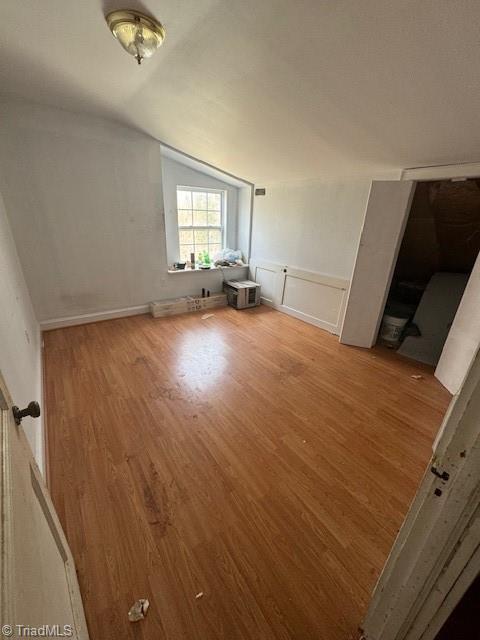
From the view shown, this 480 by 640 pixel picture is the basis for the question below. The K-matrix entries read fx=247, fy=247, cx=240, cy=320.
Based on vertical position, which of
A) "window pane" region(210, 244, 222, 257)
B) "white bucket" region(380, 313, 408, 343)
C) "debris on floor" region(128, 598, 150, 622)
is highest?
"window pane" region(210, 244, 222, 257)

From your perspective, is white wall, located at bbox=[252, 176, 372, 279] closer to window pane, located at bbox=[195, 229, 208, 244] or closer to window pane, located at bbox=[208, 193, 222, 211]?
window pane, located at bbox=[208, 193, 222, 211]

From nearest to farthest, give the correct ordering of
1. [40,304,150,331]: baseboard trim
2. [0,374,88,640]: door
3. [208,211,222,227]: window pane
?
1. [0,374,88,640]: door
2. [40,304,150,331]: baseboard trim
3. [208,211,222,227]: window pane

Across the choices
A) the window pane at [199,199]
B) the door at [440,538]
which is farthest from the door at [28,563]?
the window pane at [199,199]

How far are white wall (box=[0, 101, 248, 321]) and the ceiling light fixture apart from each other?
1.71 metres

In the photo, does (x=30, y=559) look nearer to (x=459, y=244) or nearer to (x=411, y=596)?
(x=411, y=596)

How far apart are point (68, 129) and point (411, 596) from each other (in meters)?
4.23

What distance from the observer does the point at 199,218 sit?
4.23m

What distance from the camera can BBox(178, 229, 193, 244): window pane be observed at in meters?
4.11

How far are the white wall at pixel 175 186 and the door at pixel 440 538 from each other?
4078 mm

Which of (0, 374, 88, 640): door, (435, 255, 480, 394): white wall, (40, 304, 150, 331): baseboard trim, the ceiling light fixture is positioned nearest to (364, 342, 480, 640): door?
(0, 374, 88, 640): door

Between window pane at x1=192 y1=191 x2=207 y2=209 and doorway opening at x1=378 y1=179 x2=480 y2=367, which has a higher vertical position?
window pane at x1=192 y1=191 x2=207 y2=209

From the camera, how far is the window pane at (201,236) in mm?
4293

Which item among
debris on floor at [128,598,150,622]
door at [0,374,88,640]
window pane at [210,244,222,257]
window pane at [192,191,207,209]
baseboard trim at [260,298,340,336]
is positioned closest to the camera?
door at [0,374,88,640]

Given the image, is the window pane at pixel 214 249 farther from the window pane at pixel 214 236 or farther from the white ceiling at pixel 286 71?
the white ceiling at pixel 286 71
